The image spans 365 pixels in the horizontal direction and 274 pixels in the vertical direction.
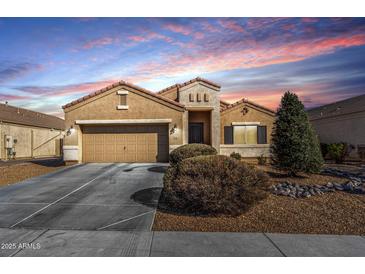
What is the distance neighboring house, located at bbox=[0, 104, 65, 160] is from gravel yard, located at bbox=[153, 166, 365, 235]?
948 inches

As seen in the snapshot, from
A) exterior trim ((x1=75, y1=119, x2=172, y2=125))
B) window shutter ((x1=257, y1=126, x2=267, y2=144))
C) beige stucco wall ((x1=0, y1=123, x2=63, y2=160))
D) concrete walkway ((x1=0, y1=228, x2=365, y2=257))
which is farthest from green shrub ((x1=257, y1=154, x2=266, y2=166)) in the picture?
beige stucco wall ((x1=0, y1=123, x2=63, y2=160))

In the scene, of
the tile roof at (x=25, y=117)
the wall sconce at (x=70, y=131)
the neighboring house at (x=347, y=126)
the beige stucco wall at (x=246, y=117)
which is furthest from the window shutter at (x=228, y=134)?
the tile roof at (x=25, y=117)

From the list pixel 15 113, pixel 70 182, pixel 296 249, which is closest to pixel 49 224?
pixel 70 182

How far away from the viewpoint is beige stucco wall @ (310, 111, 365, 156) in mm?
18316

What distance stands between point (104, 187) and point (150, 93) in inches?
308

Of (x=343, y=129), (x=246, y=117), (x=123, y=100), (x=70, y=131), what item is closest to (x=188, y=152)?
(x=123, y=100)

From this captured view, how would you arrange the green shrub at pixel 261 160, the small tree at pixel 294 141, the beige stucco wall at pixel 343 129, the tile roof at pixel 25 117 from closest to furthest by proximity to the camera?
the small tree at pixel 294 141 → the green shrub at pixel 261 160 → the beige stucco wall at pixel 343 129 → the tile roof at pixel 25 117

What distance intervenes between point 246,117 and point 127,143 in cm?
971

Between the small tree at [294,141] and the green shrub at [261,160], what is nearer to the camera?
the small tree at [294,141]

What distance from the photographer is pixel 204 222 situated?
18.2 feet

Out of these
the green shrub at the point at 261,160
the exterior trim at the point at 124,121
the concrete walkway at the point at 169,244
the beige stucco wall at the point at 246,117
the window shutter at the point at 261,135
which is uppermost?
the beige stucco wall at the point at 246,117

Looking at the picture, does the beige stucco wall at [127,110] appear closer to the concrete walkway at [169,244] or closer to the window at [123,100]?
the window at [123,100]

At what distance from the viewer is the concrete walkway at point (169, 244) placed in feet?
13.7

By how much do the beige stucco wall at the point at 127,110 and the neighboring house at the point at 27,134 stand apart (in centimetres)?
1330
